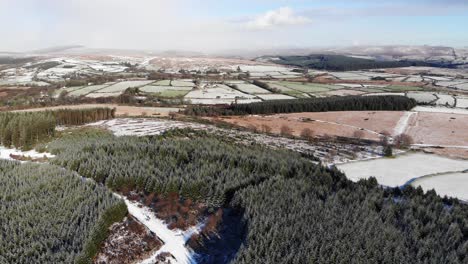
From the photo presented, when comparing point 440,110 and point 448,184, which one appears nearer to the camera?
point 448,184

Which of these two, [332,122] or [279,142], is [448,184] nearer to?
[279,142]

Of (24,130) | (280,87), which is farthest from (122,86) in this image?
(24,130)

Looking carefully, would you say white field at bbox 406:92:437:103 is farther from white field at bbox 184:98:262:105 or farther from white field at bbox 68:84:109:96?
white field at bbox 68:84:109:96

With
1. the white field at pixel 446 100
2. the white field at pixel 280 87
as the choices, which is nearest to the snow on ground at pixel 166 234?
the white field at pixel 446 100

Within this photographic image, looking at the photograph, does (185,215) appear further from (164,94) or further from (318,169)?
(164,94)

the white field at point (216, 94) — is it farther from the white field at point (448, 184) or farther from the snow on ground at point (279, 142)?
the white field at point (448, 184)

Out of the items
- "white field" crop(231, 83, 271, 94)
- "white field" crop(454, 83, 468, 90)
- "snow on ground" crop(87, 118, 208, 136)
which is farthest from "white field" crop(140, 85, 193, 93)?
"white field" crop(454, 83, 468, 90)
